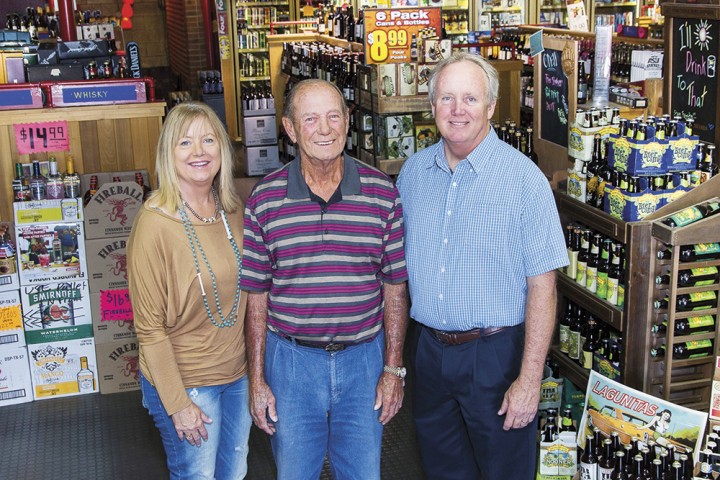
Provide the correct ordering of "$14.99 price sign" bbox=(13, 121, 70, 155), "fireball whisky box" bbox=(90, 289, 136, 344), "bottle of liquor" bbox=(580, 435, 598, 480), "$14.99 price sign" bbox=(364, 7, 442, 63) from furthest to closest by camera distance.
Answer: "$14.99 price sign" bbox=(364, 7, 442, 63), "$14.99 price sign" bbox=(13, 121, 70, 155), "fireball whisky box" bbox=(90, 289, 136, 344), "bottle of liquor" bbox=(580, 435, 598, 480)

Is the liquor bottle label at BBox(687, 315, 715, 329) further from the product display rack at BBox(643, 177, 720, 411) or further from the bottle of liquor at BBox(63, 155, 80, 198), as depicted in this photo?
the bottle of liquor at BBox(63, 155, 80, 198)

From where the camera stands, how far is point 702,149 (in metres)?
3.61

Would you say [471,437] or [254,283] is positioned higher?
[254,283]

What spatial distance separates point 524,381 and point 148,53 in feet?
54.2

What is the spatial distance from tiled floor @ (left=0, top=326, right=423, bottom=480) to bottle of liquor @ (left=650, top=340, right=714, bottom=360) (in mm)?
1270

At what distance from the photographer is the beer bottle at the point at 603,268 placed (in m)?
3.52

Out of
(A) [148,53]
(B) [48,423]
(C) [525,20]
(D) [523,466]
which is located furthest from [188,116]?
(A) [148,53]

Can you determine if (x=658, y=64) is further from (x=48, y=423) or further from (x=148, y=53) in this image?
(x=148, y=53)

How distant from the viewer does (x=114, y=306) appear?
498 cm

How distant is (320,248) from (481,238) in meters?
0.52

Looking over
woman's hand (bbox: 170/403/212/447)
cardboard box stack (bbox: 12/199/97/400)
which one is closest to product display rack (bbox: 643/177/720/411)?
woman's hand (bbox: 170/403/212/447)

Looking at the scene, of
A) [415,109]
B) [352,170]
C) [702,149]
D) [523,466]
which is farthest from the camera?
[415,109]

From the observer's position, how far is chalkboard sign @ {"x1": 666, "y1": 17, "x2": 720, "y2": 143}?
12.4 feet

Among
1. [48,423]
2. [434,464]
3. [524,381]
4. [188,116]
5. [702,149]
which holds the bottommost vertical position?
[48,423]
